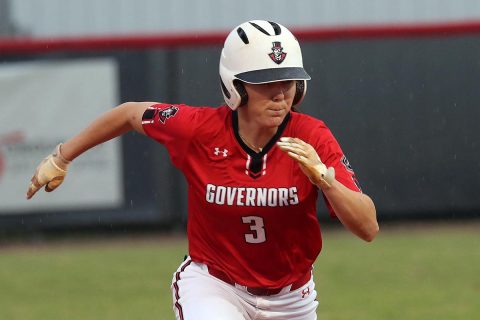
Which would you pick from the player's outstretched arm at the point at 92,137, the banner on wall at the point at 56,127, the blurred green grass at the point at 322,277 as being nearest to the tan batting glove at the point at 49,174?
the player's outstretched arm at the point at 92,137

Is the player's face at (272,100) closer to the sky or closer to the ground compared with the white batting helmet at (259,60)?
closer to the ground

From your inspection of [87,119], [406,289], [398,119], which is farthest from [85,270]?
[398,119]

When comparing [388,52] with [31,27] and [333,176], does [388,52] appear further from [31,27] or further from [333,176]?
[333,176]

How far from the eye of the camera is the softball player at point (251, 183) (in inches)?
200

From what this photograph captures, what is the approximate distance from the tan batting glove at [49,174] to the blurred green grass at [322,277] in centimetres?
277

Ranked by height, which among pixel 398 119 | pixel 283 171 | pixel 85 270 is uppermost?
pixel 283 171

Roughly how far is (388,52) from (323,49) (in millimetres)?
709

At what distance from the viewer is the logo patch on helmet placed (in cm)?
549

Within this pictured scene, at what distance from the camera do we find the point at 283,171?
5.15m

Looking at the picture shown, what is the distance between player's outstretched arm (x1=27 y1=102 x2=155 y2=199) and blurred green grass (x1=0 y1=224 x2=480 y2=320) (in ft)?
9.13

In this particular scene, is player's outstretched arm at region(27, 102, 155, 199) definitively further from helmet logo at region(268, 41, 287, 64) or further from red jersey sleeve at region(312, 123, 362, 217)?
red jersey sleeve at region(312, 123, 362, 217)

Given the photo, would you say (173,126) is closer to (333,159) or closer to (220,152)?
(220,152)

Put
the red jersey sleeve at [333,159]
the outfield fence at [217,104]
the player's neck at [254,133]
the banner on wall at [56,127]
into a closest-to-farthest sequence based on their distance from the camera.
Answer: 1. the red jersey sleeve at [333,159]
2. the player's neck at [254,133]
3. the banner on wall at [56,127]
4. the outfield fence at [217,104]

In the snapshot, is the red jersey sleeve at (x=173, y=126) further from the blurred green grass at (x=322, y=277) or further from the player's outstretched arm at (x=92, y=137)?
the blurred green grass at (x=322, y=277)
